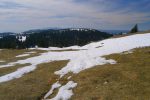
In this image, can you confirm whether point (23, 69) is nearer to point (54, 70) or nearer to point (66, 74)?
point (54, 70)

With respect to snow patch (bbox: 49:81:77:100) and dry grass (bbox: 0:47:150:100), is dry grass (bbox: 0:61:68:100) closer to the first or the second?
dry grass (bbox: 0:47:150:100)

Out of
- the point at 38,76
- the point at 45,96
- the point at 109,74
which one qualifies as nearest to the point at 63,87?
the point at 45,96

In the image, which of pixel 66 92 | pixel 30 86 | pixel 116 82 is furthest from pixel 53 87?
pixel 116 82

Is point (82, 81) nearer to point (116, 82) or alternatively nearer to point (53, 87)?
point (53, 87)

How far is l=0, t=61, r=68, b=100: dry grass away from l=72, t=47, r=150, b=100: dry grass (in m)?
3.93

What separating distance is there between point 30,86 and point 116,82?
10.7 metres

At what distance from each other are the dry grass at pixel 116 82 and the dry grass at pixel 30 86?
3.93 meters

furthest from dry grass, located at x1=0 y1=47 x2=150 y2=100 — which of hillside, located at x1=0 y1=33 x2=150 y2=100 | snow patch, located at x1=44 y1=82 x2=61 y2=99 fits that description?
snow patch, located at x1=44 y1=82 x2=61 y2=99

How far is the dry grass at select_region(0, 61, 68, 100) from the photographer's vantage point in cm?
2994

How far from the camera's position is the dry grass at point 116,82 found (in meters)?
25.2

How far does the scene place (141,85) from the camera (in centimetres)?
2692

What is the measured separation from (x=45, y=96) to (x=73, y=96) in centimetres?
382

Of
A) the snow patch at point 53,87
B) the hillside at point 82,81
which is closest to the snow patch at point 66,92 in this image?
the hillside at point 82,81

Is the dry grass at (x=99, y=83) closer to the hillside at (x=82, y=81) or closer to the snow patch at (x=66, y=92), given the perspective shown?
the hillside at (x=82, y=81)
